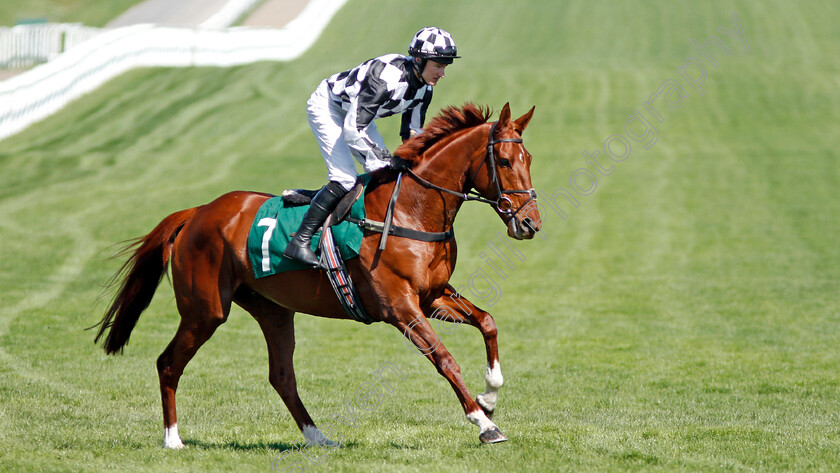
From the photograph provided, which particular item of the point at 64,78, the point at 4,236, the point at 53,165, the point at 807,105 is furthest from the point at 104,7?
the point at 807,105

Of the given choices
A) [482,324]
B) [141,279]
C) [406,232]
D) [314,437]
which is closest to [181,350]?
[141,279]

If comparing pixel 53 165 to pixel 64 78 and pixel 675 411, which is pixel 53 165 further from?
pixel 675 411

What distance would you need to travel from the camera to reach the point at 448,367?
5.97 meters

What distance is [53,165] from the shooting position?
21.8 m

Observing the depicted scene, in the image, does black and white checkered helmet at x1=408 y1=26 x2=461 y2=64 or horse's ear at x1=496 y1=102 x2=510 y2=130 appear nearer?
horse's ear at x1=496 y1=102 x2=510 y2=130

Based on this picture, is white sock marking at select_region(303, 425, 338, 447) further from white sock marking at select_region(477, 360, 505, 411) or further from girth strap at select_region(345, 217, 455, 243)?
girth strap at select_region(345, 217, 455, 243)

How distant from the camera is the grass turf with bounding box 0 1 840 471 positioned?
6766 mm

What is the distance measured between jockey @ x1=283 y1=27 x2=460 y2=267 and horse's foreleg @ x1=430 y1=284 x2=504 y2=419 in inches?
40.1

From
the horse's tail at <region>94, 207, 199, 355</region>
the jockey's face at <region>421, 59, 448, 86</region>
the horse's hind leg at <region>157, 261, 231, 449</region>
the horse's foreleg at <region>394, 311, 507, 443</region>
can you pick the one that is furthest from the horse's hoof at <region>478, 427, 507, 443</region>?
the horse's tail at <region>94, 207, 199, 355</region>

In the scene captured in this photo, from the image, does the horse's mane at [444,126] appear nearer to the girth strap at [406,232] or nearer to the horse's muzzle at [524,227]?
the girth strap at [406,232]

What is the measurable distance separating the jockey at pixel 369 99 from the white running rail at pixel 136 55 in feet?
61.6

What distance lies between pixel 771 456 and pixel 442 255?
2.66m

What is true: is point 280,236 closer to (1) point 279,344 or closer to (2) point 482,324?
(1) point 279,344

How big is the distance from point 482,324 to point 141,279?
3133 millimetres
